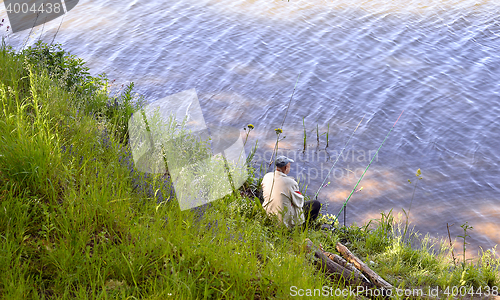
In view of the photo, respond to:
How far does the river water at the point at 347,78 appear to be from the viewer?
283 inches

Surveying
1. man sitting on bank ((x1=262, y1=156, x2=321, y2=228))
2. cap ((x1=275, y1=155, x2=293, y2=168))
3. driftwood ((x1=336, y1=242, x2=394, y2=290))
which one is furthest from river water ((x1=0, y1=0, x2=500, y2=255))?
Result: driftwood ((x1=336, y1=242, x2=394, y2=290))

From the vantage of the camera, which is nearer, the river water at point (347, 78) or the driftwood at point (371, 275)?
the driftwood at point (371, 275)

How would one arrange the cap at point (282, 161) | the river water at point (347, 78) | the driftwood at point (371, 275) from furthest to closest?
the river water at point (347, 78) → the cap at point (282, 161) → the driftwood at point (371, 275)

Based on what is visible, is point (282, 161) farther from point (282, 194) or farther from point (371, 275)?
point (371, 275)

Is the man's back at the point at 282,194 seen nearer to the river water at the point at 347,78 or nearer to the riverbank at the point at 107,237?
the riverbank at the point at 107,237

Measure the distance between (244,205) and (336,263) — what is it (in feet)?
4.68

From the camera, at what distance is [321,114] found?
9.09m

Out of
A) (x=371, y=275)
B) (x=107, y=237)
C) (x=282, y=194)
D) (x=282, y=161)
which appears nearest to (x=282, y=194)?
(x=282, y=194)

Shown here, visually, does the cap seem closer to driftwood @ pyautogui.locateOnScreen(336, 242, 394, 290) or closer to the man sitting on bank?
the man sitting on bank

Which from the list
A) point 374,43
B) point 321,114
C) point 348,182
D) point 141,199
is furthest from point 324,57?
point 141,199

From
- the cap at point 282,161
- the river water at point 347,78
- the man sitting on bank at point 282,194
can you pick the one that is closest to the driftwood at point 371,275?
the man sitting on bank at point 282,194

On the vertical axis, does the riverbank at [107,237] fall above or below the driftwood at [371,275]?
above

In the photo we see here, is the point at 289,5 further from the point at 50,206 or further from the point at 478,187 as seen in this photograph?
the point at 50,206

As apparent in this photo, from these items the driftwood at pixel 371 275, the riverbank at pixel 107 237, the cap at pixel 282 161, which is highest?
the riverbank at pixel 107 237
